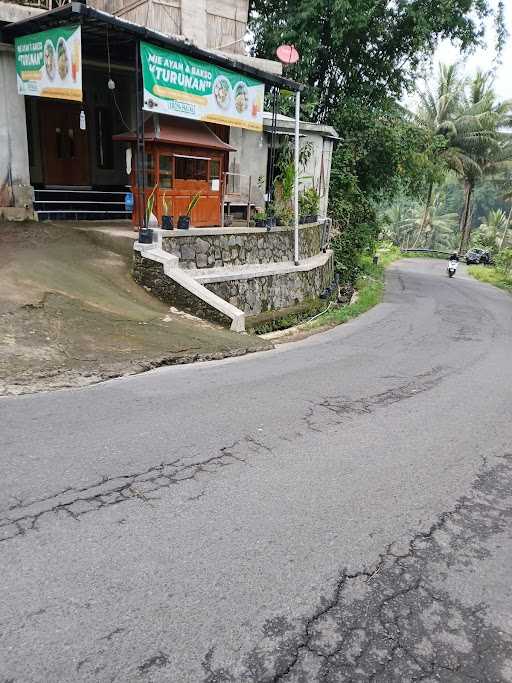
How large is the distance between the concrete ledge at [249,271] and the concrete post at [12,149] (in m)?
4.66

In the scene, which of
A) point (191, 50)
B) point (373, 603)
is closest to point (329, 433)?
point (373, 603)

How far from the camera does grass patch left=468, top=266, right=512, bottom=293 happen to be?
91.0 ft

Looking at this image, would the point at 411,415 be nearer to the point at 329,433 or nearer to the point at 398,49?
the point at 329,433

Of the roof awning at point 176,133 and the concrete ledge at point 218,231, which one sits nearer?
the concrete ledge at point 218,231

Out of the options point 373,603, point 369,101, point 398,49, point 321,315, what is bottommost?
point 321,315

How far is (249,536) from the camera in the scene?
3.73m

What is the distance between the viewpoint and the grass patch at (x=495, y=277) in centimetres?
2775

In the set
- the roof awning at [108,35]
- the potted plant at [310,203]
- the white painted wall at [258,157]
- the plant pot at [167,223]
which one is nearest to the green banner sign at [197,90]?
the roof awning at [108,35]

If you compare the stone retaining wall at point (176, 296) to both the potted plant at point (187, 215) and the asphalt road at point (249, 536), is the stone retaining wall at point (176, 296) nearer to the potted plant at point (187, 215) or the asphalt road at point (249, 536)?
the potted plant at point (187, 215)

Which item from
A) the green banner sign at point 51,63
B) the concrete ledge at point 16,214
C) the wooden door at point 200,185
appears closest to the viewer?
the green banner sign at point 51,63

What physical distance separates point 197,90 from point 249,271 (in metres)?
4.54

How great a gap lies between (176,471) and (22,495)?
123 centimetres

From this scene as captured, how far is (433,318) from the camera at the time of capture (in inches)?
623

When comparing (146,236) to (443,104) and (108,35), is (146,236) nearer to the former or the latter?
(108,35)
